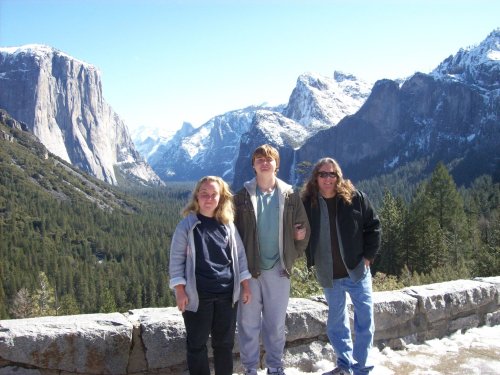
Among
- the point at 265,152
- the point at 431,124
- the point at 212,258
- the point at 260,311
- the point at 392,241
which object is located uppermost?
the point at 431,124

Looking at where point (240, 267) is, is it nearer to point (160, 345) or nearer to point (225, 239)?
point (225, 239)

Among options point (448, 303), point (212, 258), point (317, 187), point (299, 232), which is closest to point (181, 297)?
point (212, 258)

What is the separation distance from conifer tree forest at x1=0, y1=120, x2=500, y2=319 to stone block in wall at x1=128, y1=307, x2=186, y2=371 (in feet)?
17.9

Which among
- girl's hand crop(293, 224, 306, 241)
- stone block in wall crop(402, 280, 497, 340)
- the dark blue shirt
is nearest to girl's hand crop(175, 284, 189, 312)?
the dark blue shirt

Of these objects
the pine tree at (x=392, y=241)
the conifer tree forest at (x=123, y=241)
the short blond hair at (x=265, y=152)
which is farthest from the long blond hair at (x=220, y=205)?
the pine tree at (x=392, y=241)

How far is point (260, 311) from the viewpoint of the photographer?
15.2 feet

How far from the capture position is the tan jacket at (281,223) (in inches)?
177

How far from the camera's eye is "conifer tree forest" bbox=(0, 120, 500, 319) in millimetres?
33875

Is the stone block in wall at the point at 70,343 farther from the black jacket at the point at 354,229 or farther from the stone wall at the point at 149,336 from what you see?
the black jacket at the point at 354,229

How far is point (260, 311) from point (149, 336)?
1.23m

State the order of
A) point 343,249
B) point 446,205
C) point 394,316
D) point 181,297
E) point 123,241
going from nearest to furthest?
point 181,297 → point 343,249 → point 394,316 → point 446,205 → point 123,241

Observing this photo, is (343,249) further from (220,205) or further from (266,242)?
(220,205)

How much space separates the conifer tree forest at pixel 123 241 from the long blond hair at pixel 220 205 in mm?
6042

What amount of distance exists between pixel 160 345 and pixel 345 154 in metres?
192
